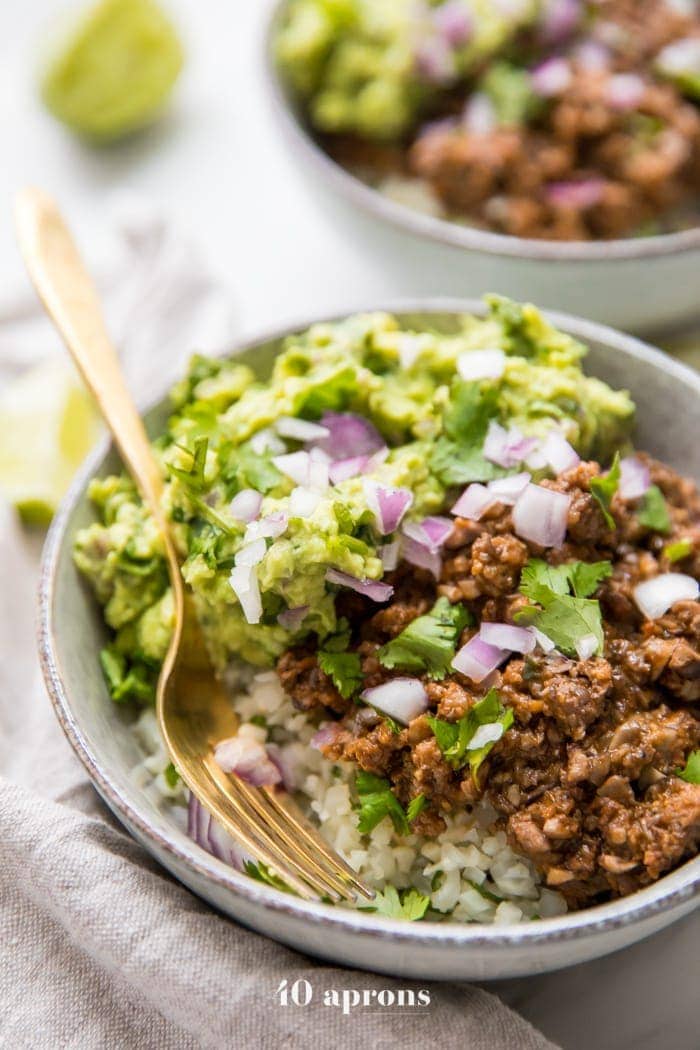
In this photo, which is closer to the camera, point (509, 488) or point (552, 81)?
point (509, 488)

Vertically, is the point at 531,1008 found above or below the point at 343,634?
below

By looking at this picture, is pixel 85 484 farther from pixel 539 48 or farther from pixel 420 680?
pixel 539 48

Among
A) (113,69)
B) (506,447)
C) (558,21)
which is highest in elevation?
(113,69)

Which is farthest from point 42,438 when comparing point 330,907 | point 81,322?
point 330,907

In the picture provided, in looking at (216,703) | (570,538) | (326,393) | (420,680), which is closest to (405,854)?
(420,680)

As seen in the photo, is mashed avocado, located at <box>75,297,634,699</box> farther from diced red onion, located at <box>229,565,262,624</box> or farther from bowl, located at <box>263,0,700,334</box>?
bowl, located at <box>263,0,700,334</box>

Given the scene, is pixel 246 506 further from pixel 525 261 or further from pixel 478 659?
pixel 525 261

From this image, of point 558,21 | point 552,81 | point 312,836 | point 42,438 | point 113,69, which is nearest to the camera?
point 312,836
